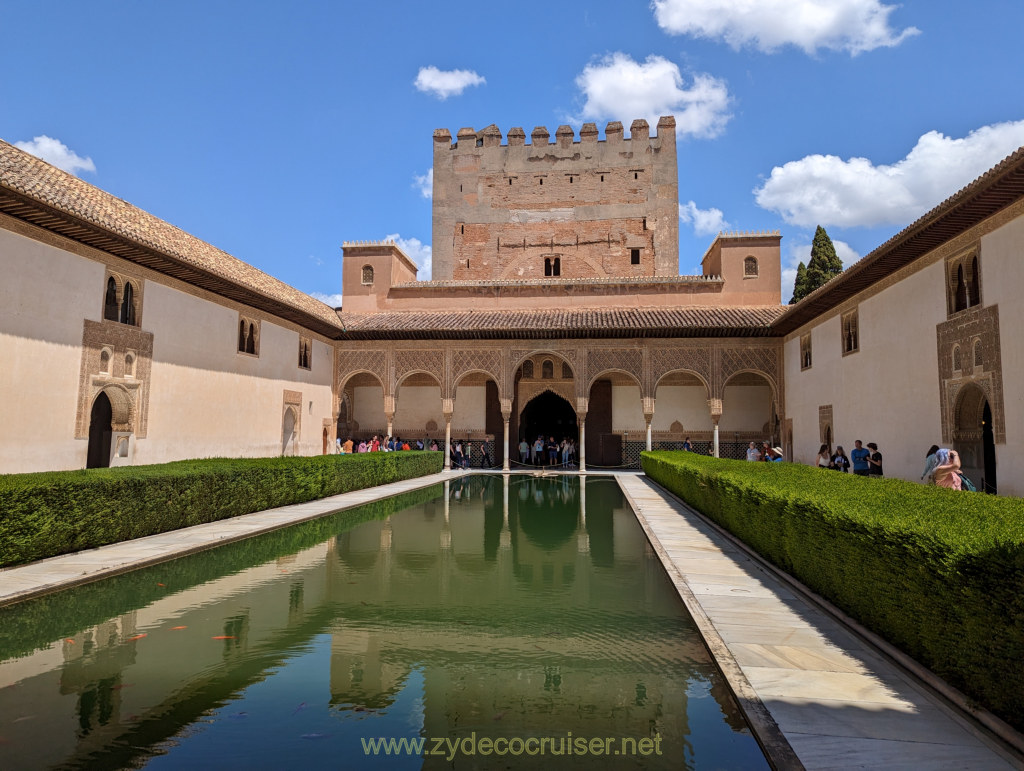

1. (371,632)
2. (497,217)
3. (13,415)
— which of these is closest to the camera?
(371,632)

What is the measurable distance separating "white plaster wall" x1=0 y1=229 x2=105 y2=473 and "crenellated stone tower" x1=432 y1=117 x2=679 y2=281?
63.6 ft

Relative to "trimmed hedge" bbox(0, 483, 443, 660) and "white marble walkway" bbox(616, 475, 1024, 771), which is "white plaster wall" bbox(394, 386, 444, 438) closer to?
"trimmed hedge" bbox(0, 483, 443, 660)

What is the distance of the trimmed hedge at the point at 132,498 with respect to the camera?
19.1ft

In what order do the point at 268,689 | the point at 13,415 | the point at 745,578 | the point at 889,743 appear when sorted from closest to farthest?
1. the point at 889,743
2. the point at 268,689
3. the point at 745,578
4. the point at 13,415

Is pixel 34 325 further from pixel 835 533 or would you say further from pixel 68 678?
pixel 835 533

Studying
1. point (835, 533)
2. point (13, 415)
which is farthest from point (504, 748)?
point (13, 415)

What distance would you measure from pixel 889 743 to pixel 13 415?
424 inches

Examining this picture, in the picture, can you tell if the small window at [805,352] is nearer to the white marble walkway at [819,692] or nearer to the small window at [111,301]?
the white marble walkway at [819,692]

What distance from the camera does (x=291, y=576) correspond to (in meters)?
5.74

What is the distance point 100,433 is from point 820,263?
88.2 ft

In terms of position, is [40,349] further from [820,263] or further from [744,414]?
[820,263]

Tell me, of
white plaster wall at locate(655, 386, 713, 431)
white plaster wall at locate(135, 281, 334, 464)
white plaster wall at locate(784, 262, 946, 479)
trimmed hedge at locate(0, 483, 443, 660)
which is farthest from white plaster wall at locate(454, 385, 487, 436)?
trimmed hedge at locate(0, 483, 443, 660)

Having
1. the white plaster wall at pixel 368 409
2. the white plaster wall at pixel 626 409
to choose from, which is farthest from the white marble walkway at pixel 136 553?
the white plaster wall at pixel 626 409

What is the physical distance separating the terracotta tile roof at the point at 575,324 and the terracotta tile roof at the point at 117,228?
12.2 ft
